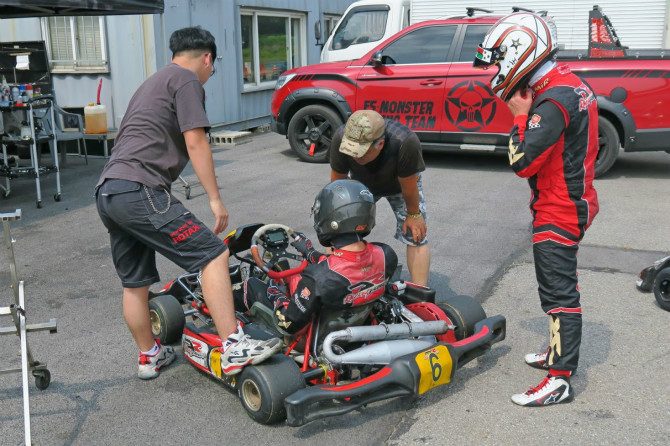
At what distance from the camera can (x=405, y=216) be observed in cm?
500

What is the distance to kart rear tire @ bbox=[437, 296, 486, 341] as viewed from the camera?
4.25m

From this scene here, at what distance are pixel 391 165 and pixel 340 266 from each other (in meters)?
1.22

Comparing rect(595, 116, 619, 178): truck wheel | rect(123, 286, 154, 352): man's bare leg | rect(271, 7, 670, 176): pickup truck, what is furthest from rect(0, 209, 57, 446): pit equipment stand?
rect(595, 116, 619, 178): truck wheel

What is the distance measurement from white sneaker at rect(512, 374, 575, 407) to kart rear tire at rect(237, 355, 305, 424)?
3.91 ft

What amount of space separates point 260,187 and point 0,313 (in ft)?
19.4

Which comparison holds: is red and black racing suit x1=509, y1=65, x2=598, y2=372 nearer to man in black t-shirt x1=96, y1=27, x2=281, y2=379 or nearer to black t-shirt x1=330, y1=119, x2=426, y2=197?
black t-shirt x1=330, y1=119, x2=426, y2=197

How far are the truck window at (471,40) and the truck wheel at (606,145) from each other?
1971 millimetres

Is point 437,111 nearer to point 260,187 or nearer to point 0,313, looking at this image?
point 260,187

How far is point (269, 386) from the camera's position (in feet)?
11.2

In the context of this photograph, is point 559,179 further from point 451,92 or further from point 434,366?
point 451,92

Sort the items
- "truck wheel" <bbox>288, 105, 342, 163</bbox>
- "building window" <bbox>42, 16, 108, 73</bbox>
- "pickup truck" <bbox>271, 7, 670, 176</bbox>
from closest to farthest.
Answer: "pickup truck" <bbox>271, 7, 670, 176</bbox>
"truck wheel" <bbox>288, 105, 342, 163</bbox>
"building window" <bbox>42, 16, 108, 73</bbox>

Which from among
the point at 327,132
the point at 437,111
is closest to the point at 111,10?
the point at 327,132

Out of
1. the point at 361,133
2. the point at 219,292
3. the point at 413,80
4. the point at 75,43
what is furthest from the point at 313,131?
the point at 219,292

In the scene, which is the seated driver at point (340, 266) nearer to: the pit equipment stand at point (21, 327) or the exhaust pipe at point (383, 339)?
the exhaust pipe at point (383, 339)
